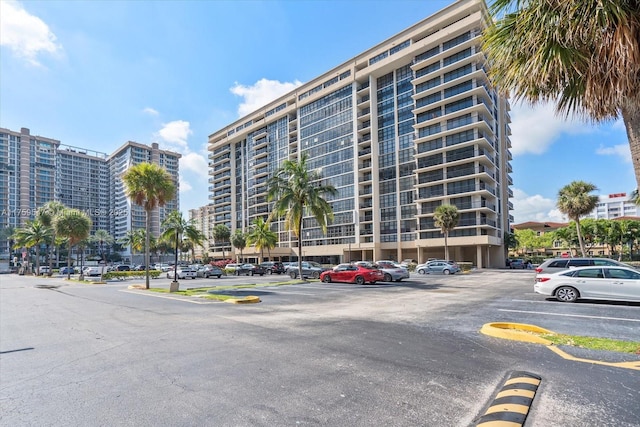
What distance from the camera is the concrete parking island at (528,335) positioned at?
6.06 metres

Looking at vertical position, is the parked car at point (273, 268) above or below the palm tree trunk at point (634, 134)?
below

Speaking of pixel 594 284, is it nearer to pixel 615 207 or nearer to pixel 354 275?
pixel 354 275

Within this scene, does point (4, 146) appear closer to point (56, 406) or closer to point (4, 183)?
point (4, 183)

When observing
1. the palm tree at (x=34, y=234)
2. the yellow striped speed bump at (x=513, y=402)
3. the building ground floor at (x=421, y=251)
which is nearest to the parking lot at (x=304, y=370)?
the yellow striped speed bump at (x=513, y=402)

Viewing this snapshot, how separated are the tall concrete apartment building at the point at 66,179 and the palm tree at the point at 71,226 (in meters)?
86.3

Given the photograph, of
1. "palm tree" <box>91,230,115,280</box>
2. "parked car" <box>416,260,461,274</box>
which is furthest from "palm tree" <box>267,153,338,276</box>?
"palm tree" <box>91,230,115,280</box>

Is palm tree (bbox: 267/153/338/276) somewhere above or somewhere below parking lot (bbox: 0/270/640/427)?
above

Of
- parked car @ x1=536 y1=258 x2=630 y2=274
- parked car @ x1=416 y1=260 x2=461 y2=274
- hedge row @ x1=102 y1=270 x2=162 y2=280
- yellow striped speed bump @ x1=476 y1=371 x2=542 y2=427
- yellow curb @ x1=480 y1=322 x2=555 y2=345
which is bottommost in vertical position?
hedge row @ x1=102 y1=270 x2=162 y2=280

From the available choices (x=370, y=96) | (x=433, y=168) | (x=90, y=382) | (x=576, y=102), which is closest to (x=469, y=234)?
(x=433, y=168)

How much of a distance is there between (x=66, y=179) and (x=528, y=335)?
164 meters

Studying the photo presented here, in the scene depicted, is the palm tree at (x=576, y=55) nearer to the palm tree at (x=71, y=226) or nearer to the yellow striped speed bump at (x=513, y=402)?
the yellow striped speed bump at (x=513, y=402)

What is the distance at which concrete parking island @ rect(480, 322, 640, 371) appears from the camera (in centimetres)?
606

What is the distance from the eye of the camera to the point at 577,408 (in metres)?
4.42

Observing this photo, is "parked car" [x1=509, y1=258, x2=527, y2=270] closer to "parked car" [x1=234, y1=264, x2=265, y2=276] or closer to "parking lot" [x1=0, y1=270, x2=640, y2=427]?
"parked car" [x1=234, y1=264, x2=265, y2=276]
